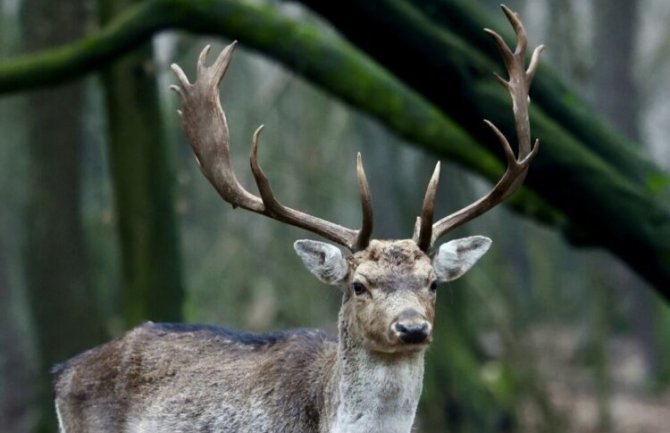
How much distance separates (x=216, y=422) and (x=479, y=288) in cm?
1195

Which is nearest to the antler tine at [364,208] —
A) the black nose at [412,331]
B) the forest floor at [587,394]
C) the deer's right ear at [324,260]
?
the deer's right ear at [324,260]

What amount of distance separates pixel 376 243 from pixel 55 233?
10.1 meters

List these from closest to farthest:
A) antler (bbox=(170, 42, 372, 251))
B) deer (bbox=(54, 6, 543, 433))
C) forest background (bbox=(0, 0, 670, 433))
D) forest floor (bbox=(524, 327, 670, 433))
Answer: deer (bbox=(54, 6, 543, 433)) → antler (bbox=(170, 42, 372, 251)) → forest background (bbox=(0, 0, 670, 433)) → forest floor (bbox=(524, 327, 670, 433))

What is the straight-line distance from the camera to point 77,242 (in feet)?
56.5

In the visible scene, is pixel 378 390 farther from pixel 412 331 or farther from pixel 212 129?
pixel 212 129

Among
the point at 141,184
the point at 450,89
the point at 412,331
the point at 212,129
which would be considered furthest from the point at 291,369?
the point at 141,184

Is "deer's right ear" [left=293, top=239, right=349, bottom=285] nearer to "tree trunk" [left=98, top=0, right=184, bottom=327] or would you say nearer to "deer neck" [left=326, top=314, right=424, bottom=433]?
"deer neck" [left=326, top=314, right=424, bottom=433]

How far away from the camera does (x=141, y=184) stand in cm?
1338

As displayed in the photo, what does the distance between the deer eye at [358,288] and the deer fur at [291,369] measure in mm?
32

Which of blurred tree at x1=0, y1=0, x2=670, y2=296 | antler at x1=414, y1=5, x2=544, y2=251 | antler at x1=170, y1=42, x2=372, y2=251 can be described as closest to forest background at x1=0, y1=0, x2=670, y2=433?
blurred tree at x1=0, y1=0, x2=670, y2=296

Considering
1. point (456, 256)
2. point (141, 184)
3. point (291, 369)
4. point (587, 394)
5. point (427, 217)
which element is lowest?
point (587, 394)

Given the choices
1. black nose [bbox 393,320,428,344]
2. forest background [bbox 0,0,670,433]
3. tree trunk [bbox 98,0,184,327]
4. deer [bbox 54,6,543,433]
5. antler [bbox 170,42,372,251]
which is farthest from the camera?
tree trunk [bbox 98,0,184,327]

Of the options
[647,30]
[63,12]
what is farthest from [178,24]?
[647,30]

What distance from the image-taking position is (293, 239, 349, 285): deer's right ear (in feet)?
25.2
